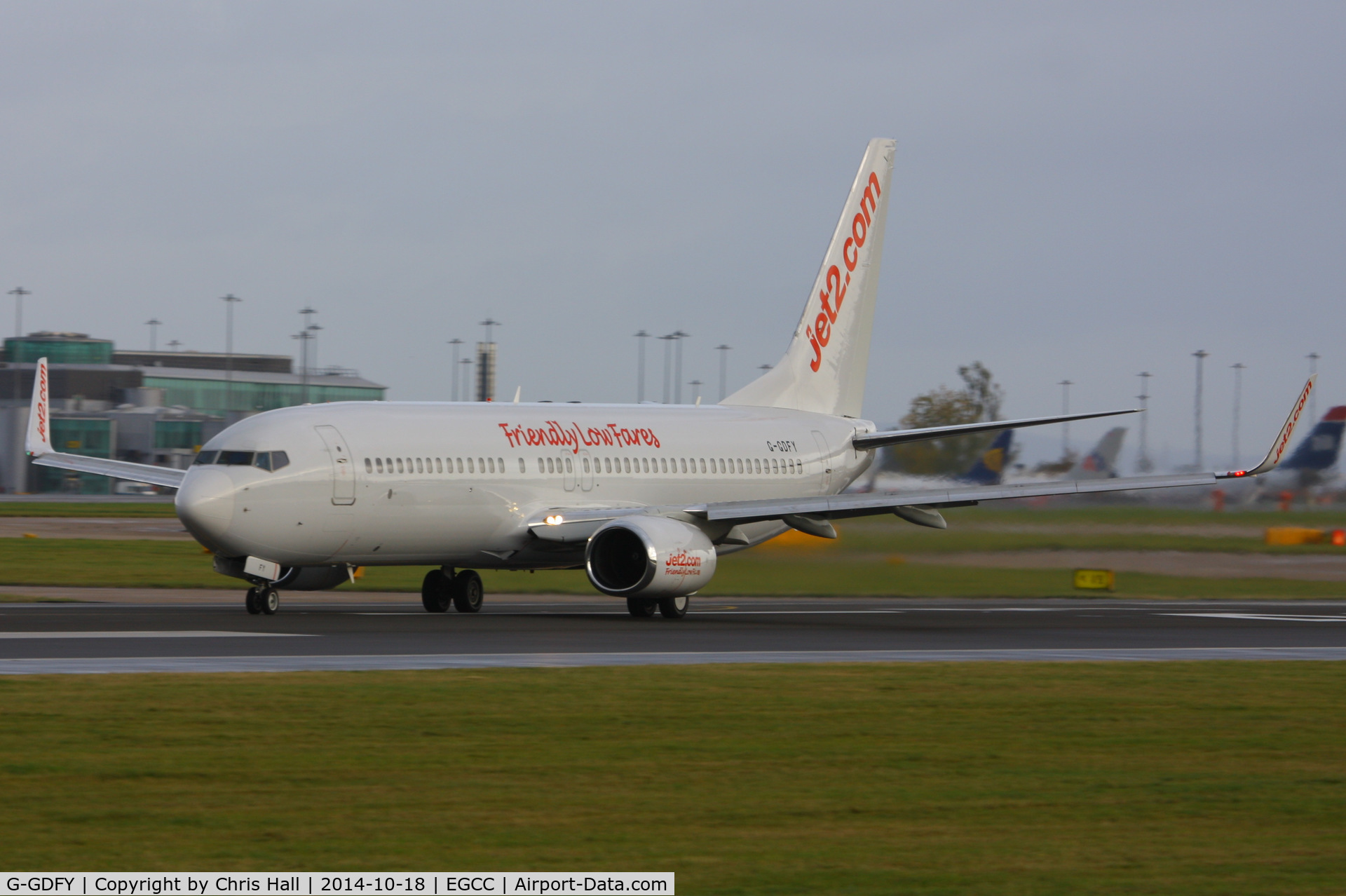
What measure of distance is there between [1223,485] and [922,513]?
10727mm

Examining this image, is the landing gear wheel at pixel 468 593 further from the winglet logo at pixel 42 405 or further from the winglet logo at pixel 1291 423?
the winglet logo at pixel 1291 423

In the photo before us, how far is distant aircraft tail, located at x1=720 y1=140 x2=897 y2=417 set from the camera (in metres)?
43.2

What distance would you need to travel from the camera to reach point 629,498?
3706cm

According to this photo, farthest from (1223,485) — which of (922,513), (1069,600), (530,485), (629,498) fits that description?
(530,485)

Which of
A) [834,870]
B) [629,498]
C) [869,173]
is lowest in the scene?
[834,870]

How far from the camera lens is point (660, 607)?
3400 centimetres

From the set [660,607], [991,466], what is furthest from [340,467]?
[991,466]

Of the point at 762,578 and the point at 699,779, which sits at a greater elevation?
the point at 762,578

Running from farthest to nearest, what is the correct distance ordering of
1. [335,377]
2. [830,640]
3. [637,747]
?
[335,377] → [830,640] → [637,747]

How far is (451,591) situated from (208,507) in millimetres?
6267

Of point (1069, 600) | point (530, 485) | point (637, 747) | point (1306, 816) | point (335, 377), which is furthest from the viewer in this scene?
point (335, 377)

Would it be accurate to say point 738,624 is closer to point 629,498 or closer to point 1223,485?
point 629,498

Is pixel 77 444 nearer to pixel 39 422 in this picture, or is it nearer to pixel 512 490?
pixel 39 422
